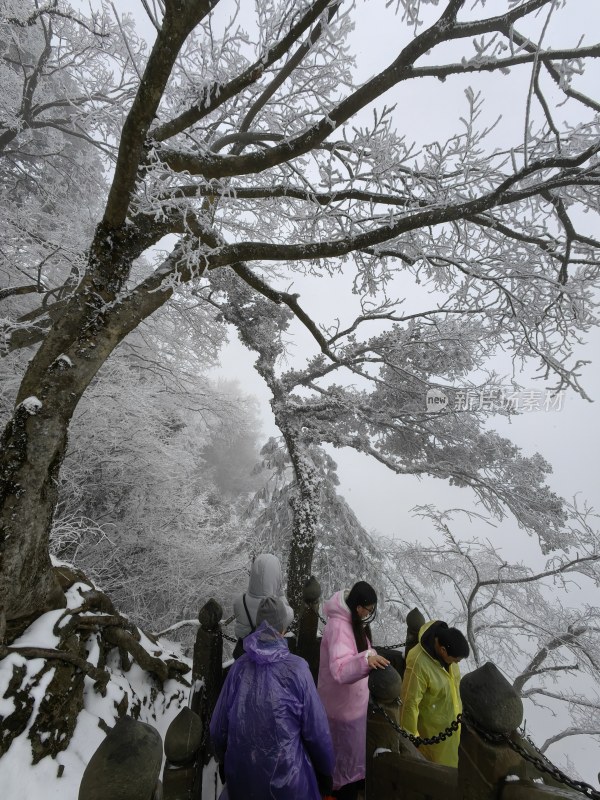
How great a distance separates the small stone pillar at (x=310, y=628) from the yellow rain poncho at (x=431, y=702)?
1212mm

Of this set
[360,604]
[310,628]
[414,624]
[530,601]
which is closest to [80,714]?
[310,628]

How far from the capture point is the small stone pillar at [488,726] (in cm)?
139

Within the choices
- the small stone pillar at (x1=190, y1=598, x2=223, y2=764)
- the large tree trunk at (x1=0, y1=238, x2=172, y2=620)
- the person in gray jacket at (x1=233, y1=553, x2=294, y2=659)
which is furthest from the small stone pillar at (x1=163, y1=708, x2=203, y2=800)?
the large tree trunk at (x1=0, y1=238, x2=172, y2=620)

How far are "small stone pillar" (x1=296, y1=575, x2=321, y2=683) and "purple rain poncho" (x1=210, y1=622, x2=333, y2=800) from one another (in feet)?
5.77

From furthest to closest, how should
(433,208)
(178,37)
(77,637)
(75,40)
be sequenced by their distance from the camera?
1. (75,40)
2. (77,637)
3. (433,208)
4. (178,37)

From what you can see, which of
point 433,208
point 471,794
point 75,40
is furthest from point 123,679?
point 75,40

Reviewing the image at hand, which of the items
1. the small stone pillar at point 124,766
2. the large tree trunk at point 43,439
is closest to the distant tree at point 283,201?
the large tree trunk at point 43,439

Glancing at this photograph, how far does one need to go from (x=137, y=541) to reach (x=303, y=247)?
7.85 meters

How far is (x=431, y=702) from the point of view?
9.50 ft

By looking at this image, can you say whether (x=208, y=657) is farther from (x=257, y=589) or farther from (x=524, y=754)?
(x=524, y=754)

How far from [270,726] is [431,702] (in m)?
1.57

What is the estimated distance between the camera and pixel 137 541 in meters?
8.73

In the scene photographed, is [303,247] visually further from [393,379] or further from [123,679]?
[393,379]

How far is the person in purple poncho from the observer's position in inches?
77.5
